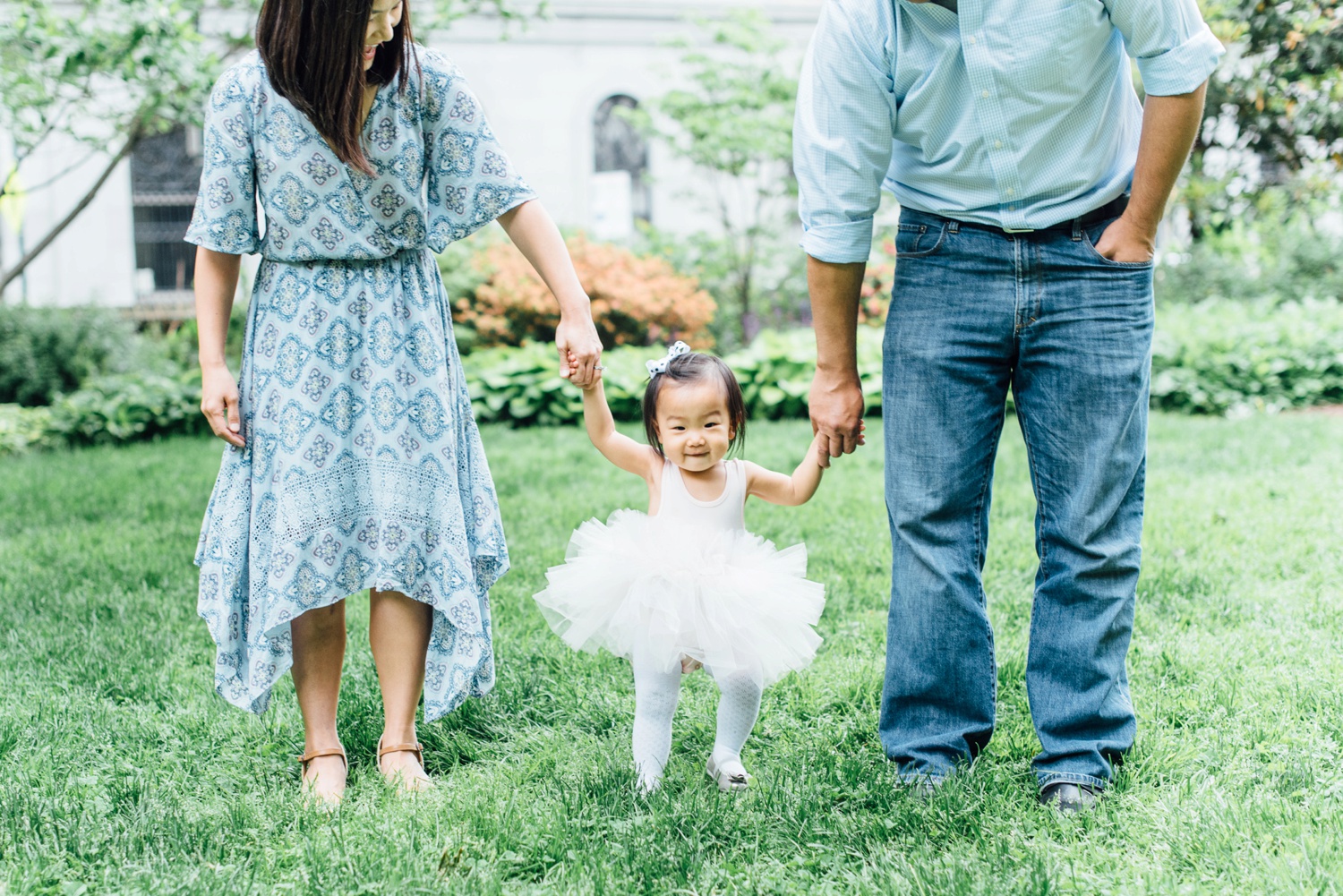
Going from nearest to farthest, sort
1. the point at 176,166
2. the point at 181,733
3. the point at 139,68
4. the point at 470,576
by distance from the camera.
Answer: the point at 470,576
the point at 181,733
the point at 139,68
the point at 176,166

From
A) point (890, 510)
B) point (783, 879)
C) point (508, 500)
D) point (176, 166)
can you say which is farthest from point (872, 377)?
point (176, 166)

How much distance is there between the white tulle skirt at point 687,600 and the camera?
7.68ft

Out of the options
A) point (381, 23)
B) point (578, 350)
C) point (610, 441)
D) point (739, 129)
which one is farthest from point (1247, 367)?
point (381, 23)

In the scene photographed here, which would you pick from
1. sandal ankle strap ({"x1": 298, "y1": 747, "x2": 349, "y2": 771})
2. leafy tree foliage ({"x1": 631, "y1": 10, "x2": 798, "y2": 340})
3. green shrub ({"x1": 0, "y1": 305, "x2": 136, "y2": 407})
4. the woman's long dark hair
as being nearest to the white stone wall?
leafy tree foliage ({"x1": 631, "y1": 10, "x2": 798, "y2": 340})

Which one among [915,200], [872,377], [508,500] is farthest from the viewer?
[872,377]

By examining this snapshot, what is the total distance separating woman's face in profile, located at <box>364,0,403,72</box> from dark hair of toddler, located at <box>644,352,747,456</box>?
2.96ft

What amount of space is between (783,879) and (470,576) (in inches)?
39.3

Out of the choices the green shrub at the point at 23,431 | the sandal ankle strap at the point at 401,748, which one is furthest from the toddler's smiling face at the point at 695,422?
the green shrub at the point at 23,431

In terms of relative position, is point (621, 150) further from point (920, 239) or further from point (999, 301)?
point (999, 301)

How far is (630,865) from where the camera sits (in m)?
2.07

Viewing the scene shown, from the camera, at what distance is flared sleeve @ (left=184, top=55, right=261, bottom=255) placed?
2381 millimetres

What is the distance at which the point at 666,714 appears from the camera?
2.49 m

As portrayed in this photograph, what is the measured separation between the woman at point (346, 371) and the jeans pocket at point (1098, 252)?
105cm

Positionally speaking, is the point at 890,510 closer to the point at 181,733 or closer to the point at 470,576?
the point at 470,576
